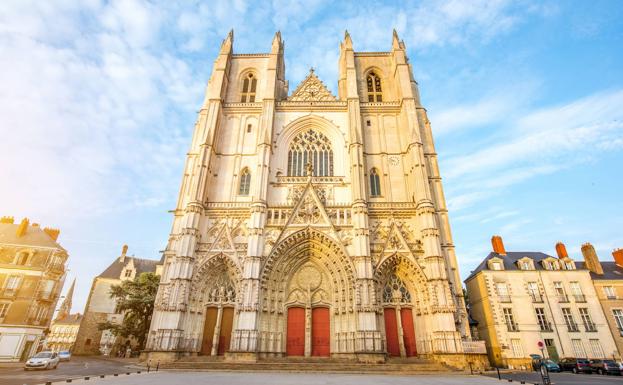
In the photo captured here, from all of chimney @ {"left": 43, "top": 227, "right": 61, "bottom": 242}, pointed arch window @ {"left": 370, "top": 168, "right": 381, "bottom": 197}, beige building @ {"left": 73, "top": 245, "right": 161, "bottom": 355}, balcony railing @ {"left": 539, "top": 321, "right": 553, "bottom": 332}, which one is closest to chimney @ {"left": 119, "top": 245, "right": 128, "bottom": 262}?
beige building @ {"left": 73, "top": 245, "right": 161, "bottom": 355}

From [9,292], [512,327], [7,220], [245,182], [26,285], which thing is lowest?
[512,327]

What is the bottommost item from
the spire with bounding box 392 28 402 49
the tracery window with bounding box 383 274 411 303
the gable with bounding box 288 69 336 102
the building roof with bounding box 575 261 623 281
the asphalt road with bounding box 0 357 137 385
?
the asphalt road with bounding box 0 357 137 385

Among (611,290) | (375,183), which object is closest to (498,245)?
(611,290)

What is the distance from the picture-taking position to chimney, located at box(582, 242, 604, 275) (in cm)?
2361

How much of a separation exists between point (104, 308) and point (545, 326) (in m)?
40.2

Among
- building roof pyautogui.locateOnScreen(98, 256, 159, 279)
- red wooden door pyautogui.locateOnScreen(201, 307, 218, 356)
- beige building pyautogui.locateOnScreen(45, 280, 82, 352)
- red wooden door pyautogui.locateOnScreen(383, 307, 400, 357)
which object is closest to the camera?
red wooden door pyautogui.locateOnScreen(383, 307, 400, 357)

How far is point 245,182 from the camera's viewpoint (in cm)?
2188

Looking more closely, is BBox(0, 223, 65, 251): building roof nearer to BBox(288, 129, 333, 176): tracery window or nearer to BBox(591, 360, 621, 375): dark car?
BBox(288, 129, 333, 176): tracery window

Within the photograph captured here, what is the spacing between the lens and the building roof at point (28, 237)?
2350 cm

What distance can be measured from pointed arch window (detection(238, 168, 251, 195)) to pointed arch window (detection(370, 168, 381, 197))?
28.0ft

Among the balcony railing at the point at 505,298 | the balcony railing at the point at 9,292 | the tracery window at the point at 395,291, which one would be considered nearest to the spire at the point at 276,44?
the tracery window at the point at 395,291

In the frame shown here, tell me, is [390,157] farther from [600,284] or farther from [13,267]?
[13,267]

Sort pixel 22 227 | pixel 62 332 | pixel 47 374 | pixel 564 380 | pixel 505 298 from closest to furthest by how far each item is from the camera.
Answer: pixel 47 374 → pixel 564 380 → pixel 505 298 → pixel 22 227 → pixel 62 332

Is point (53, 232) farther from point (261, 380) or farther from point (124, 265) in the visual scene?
point (261, 380)
